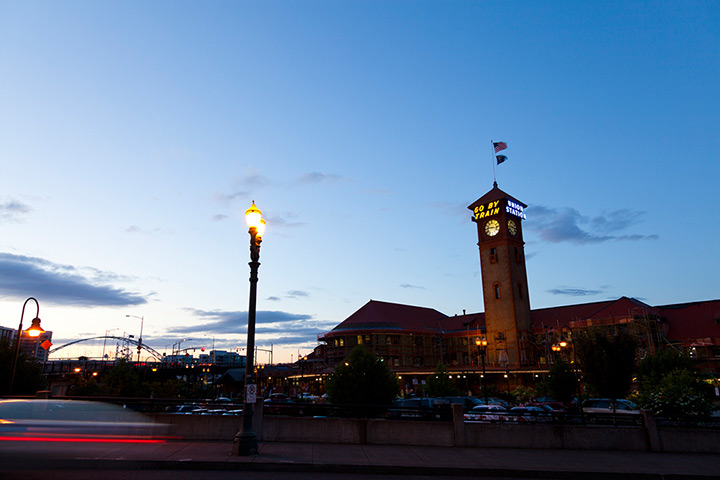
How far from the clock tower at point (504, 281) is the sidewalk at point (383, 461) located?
221 ft

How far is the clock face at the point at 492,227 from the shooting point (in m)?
88.7

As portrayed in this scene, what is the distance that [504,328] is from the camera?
274 ft

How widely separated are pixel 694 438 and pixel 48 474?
20.3m

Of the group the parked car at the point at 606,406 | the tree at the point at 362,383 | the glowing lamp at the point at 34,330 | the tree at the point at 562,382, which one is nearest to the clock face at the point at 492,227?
the tree at the point at 562,382

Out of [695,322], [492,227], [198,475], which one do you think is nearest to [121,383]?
[198,475]

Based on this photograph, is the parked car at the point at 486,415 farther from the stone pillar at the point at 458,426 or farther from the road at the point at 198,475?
the road at the point at 198,475

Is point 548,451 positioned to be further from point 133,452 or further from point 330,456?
point 133,452

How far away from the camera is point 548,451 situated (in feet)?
54.6

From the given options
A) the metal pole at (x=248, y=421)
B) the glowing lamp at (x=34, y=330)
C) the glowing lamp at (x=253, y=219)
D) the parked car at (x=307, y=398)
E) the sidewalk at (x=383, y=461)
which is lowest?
the parked car at (x=307, y=398)

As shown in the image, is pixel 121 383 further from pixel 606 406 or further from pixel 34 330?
pixel 606 406

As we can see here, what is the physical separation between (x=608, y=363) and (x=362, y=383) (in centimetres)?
1822

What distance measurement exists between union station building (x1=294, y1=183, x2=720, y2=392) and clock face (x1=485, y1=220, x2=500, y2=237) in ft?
0.59

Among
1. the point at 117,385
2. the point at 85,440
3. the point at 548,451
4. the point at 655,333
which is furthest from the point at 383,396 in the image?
the point at 655,333

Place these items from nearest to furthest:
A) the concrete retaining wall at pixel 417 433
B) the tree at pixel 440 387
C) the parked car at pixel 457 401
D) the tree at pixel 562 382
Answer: the concrete retaining wall at pixel 417 433
the parked car at pixel 457 401
the tree at pixel 562 382
the tree at pixel 440 387
